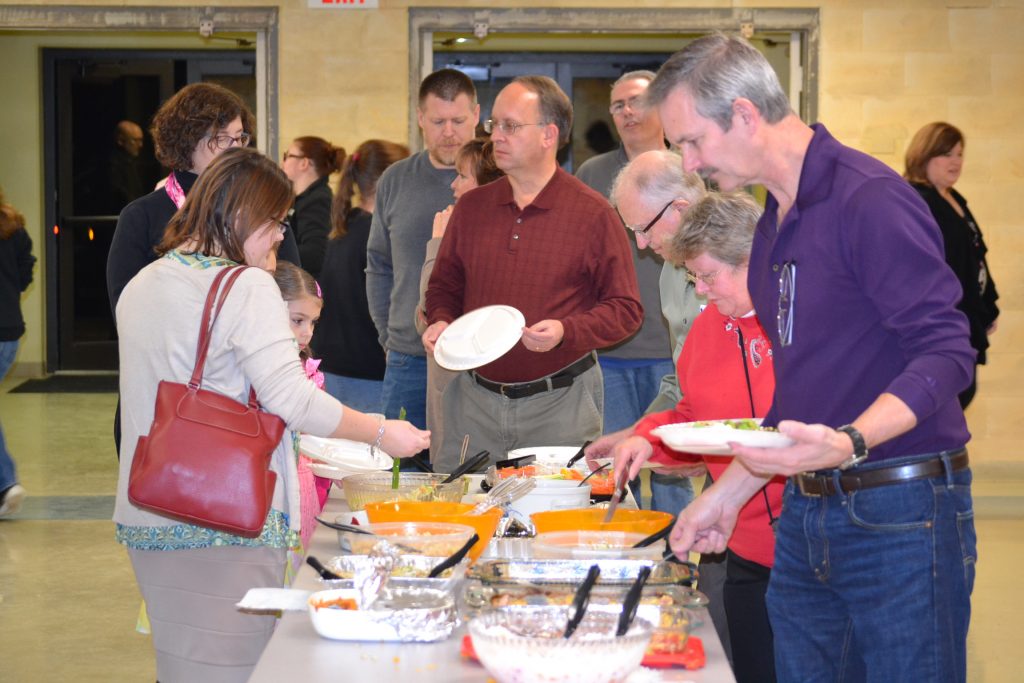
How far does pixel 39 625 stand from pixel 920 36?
5.29m

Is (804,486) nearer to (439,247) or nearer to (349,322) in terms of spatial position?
(439,247)

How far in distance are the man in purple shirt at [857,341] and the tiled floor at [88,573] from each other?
2.25 metres

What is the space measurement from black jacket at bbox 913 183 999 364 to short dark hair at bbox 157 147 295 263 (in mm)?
4073

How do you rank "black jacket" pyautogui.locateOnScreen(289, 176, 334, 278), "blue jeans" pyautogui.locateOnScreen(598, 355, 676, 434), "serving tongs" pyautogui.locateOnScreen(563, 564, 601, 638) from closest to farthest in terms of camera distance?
1. "serving tongs" pyautogui.locateOnScreen(563, 564, 601, 638)
2. "blue jeans" pyautogui.locateOnScreen(598, 355, 676, 434)
3. "black jacket" pyautogui.locateOnScreen(289, 176, 334, 278)

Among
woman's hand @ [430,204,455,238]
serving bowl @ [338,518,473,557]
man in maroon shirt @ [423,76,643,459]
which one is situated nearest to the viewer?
serving bowl @ [338,518,473,557]

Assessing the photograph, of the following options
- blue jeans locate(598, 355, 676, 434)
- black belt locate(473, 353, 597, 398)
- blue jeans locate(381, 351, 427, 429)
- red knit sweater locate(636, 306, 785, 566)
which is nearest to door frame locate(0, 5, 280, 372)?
blue jeans locate(381, 351, 427, 429)

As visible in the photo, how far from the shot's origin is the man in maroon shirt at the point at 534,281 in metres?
3.56

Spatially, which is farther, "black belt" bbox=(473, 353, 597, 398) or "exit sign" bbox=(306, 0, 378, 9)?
"exit sign" bbox=(306, 0, 378, 9)

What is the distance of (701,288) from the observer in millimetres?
2514

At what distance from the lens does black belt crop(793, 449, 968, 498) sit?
1.87 metres

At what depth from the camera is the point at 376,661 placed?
172cm

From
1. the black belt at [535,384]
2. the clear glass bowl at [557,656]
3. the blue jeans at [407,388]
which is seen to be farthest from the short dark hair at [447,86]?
the clear glass bowl at [557,656]

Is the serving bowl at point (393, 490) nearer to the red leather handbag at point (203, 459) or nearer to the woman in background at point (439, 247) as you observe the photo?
the red leather handbag at point (203, 459)

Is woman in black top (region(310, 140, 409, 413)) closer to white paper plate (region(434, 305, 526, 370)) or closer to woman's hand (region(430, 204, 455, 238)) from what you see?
woman's hand (region(430, 204, 455, 238))
